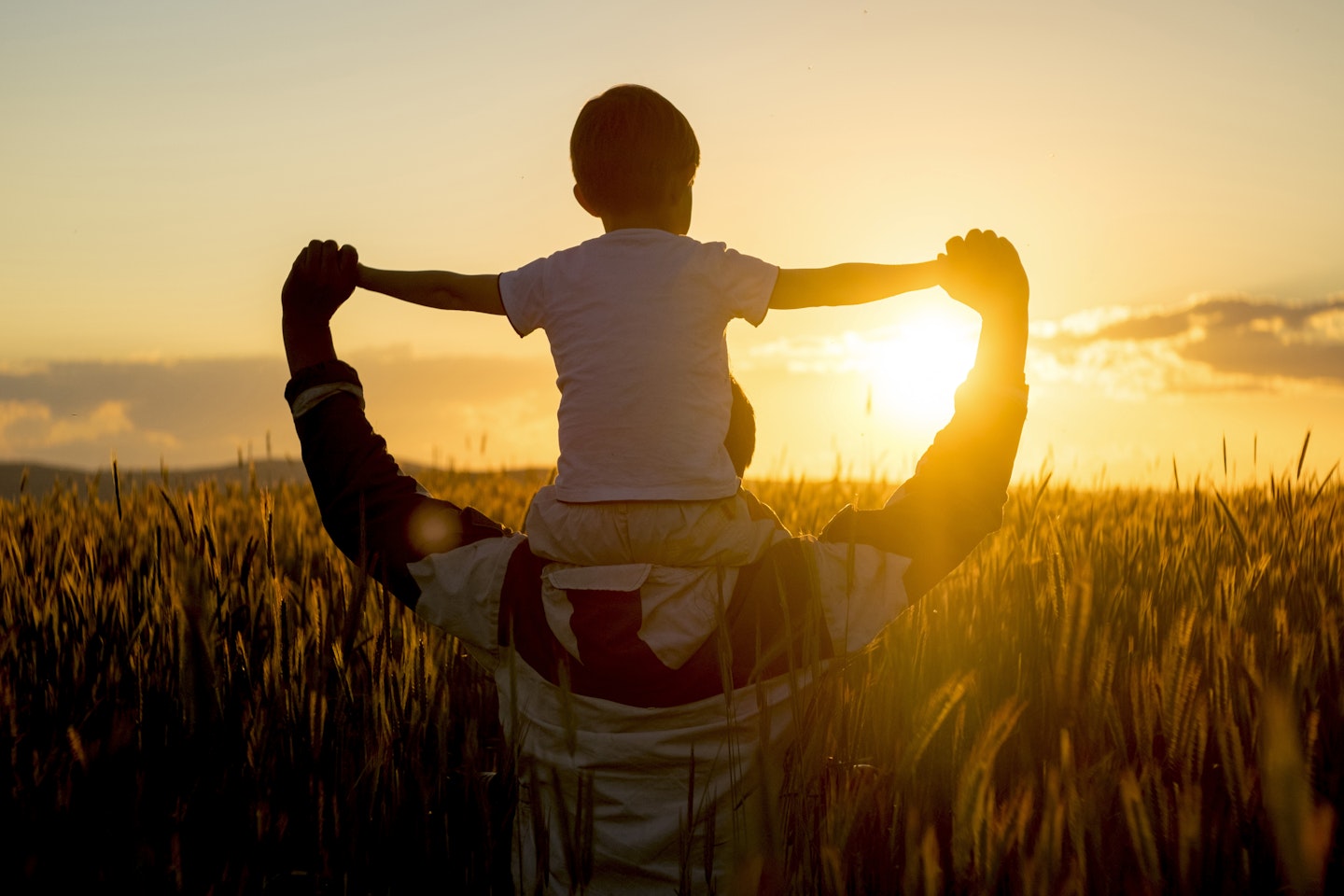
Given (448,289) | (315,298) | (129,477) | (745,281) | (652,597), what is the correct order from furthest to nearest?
(129,477), (315,298), (448,289), (745,281), (652,597)

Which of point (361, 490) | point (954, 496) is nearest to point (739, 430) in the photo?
point (954, 496)

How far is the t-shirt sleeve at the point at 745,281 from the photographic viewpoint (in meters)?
1.94

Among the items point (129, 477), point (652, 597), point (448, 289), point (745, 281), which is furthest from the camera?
point (129, 477)

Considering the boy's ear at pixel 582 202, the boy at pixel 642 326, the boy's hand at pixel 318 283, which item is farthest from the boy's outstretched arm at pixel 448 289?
the boy's ear at pixel 582 202

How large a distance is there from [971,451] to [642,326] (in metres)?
0.72

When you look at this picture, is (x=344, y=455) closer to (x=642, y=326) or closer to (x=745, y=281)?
(x=642, y=326)

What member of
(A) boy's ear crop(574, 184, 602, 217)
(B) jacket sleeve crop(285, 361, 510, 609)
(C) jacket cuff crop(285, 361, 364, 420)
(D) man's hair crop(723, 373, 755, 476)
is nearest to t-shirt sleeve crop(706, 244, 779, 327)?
(D) man's hair crop(723, 373, 755, 476)

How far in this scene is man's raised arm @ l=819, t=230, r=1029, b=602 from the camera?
1990 mm

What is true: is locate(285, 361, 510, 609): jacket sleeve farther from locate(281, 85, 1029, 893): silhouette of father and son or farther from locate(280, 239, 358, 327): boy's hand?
locate(280, 239, 358, 327): boy's hand

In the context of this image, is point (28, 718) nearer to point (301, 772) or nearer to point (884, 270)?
point (301, 772)

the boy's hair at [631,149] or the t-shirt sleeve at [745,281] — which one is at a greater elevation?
the boy's hair at [631,149]

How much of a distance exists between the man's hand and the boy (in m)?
0.10

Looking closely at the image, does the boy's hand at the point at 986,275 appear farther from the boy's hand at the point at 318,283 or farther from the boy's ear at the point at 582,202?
the boy's hand at the point at 318,283

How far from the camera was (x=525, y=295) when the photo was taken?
2.01m
